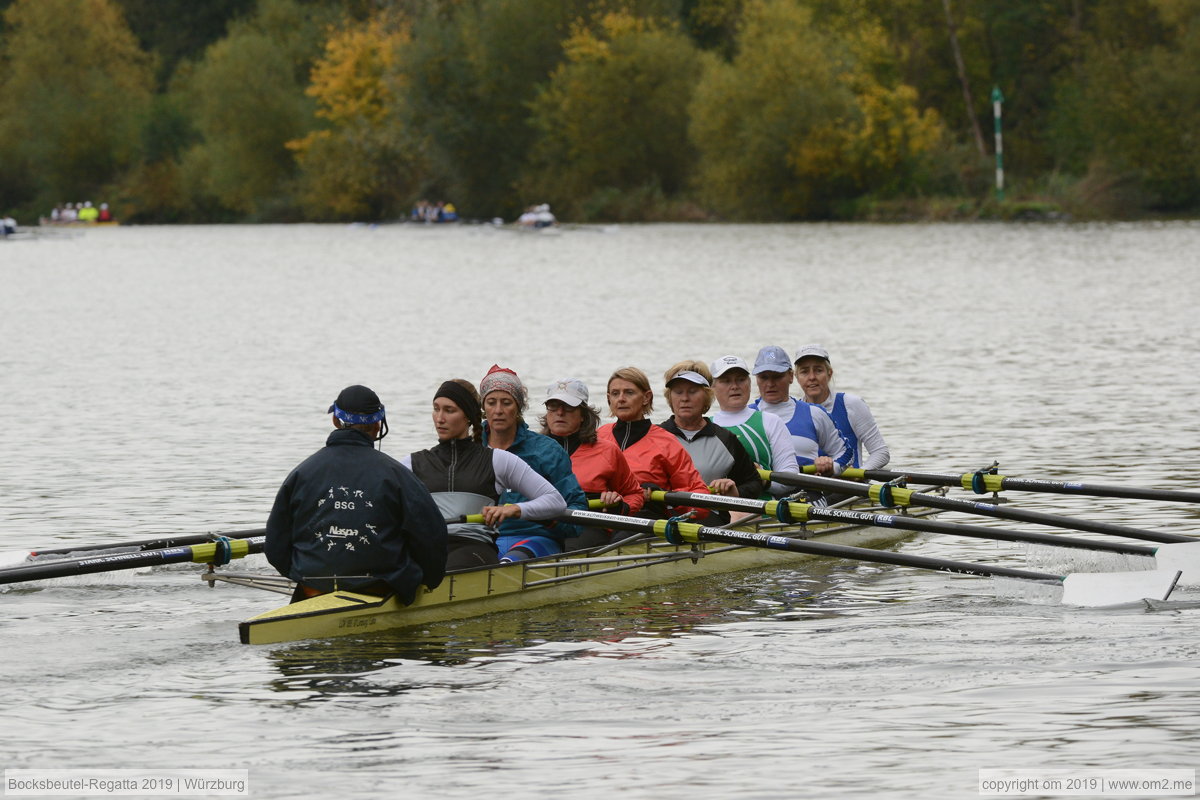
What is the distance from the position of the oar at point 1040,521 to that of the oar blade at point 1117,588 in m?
0.54

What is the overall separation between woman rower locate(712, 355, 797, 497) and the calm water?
96cm

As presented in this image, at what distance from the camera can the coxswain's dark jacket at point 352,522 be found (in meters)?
9.63

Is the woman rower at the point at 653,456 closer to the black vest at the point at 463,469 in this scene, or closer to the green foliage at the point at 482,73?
the black vest at the point at 463,469

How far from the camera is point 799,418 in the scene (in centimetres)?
1412

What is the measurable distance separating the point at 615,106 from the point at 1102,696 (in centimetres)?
7772

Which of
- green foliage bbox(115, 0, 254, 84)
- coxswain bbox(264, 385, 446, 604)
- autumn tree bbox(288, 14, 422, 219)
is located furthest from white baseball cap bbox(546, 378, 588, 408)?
green foliage bbox(115, 0, 254, 84)

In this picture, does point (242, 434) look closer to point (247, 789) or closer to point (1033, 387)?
point (1033, 387)

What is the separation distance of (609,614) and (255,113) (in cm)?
9315

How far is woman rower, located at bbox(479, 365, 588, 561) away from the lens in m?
11.2

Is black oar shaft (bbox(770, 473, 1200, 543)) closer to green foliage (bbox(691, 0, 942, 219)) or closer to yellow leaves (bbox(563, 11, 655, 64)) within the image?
green foliage (bbox(691, 0, 942, 219))

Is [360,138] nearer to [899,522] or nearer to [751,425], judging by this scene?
[751,425]

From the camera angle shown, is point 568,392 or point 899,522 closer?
point 568,392
